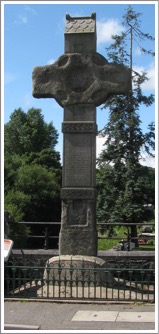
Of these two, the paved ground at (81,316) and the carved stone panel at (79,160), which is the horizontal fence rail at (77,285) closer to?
the paved ground at (81,316)

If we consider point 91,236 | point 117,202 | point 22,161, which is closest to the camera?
point 91,236

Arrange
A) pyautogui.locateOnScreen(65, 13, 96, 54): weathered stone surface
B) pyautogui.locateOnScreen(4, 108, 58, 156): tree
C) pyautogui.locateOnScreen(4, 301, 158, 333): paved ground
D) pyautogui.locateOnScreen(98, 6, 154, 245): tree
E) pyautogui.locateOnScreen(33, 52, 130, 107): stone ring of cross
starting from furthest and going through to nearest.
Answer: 1. pyautogui.locateOnScreen(4, 108, 58, 156): tree
2. pyautogui.locateOnScreen(98, 6, 154, 245): tree
3. pyautogui.locateOnScreen(65, 13, 96, 54): weathered stone surface
4. pyautogui.locateOnScreen(33, 52, 130, 107): stone ring of cross
5. pyautogui.locateOnScreen(4, 301, 158, 333): paved ground

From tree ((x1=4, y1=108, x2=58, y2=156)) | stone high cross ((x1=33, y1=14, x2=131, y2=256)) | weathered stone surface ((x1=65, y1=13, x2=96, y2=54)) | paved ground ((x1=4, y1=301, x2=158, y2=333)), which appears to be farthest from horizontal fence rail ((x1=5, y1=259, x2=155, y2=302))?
tree ((x1=4, y1=108, x2=58, y2=156))

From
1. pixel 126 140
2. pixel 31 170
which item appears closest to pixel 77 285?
pixel 126 140

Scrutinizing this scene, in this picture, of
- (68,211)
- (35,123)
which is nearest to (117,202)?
(68,211)

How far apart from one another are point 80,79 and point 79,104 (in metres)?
0.63

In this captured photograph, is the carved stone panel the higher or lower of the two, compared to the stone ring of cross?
lower

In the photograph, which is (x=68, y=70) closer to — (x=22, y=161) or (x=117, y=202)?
(x=117, y=202)

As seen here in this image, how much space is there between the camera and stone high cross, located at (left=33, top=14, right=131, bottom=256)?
10.2 meters

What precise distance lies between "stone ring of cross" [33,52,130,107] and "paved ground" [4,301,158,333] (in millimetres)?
4588

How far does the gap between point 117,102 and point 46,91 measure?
52.1 ft

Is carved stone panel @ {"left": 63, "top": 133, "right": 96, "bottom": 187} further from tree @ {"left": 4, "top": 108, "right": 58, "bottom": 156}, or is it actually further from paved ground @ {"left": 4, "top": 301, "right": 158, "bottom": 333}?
tree @ {"left": 4, "top": 108, "right": 58, "bottom": 156}

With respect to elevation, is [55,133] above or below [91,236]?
above

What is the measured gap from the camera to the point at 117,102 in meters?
26.2
